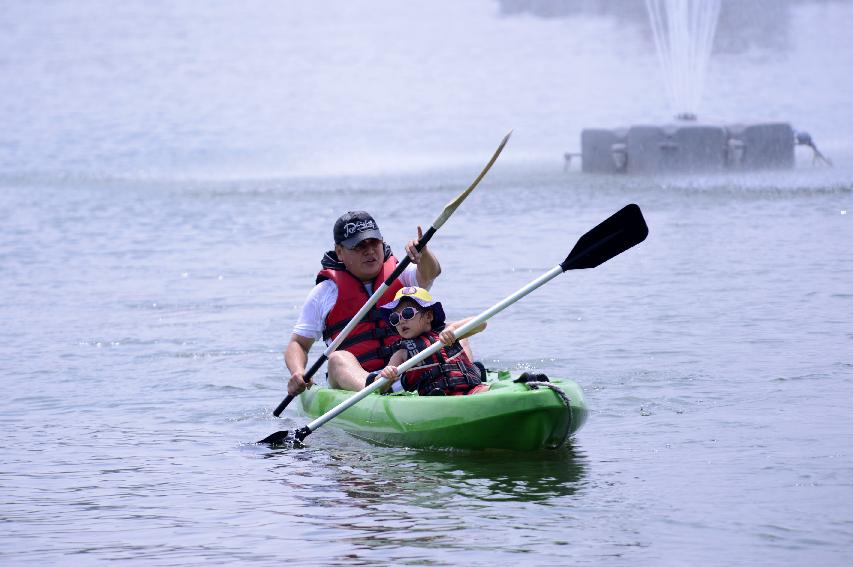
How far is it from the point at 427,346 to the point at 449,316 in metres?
5.25

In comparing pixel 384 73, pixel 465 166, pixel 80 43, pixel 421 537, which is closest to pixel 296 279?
pixel 421 537

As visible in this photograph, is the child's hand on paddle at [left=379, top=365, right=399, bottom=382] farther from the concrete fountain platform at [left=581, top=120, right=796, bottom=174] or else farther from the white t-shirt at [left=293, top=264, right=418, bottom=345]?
the concrete fountain platform at [left=581, top=120, right=796, bottom=174]

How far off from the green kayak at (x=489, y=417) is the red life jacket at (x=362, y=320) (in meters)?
0.51

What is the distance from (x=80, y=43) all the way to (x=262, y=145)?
4436cm

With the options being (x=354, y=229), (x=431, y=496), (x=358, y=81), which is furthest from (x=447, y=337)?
(x=358, y=81)

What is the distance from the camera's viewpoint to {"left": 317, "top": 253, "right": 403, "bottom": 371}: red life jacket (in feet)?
29.0

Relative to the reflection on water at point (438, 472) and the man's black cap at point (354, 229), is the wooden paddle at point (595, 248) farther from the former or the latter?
the man's black cap at point (354, 229)

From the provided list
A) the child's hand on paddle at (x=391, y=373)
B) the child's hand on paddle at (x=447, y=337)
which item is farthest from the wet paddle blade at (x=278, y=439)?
the child's hand on paddle at (x=447, y=337)

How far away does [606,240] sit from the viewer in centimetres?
802

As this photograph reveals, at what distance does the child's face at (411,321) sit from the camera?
818 centimetres

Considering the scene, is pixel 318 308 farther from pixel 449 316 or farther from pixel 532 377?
pixel 449 316

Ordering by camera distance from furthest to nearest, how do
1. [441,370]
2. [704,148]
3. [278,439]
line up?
[704,148] < [278,439] < [441,370]

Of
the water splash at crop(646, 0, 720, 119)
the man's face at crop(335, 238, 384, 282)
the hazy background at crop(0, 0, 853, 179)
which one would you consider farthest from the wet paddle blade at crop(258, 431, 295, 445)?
the water splash at crop(646, 0, 720, 119)

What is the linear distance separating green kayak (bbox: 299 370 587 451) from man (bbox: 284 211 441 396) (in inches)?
18.4
